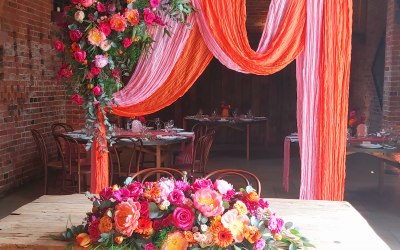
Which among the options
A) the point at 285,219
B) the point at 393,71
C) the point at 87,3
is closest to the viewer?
the point at 285,219

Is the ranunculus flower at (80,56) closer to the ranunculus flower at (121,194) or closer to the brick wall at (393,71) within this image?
the ranunculus flower at (121,194)

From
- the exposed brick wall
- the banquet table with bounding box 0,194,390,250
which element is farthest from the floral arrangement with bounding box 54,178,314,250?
the exposed brick wall

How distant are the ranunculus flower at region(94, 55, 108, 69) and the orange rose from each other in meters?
1.67

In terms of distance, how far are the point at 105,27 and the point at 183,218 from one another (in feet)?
6.17

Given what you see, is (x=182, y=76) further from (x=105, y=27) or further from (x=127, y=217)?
(x=127, y=217)

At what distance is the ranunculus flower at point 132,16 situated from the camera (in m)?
3.36

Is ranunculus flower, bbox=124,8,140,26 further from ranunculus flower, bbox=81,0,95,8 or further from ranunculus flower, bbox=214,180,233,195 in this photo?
ranunculus flower, bbox=214,180,233,195

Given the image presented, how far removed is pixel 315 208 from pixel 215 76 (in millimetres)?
7274

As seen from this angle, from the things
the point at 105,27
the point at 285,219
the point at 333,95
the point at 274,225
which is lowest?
the point at 285,219

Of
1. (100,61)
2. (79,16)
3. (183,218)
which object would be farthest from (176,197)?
(79,16)

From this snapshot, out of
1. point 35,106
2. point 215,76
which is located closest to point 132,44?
point 35,106

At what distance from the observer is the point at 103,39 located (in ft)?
11.1

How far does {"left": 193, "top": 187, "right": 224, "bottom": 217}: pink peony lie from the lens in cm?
194

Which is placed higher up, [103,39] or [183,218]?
[103,39]
